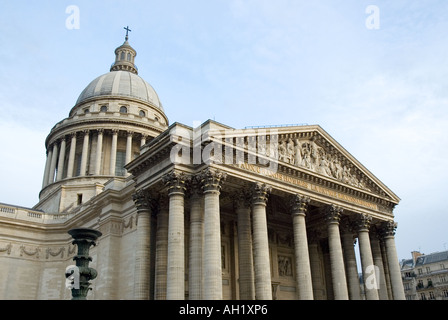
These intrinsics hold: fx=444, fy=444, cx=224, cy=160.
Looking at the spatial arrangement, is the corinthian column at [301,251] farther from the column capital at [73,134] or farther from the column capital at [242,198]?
the column capital at [73,134]

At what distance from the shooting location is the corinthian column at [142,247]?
90.8 feet

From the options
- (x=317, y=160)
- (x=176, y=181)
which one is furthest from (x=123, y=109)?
(x=176, y=181)

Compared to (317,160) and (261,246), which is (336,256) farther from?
(261,246)

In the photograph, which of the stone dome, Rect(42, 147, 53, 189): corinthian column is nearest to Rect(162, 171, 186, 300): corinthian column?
Rect(42, 147, 53, 189): corinthian column

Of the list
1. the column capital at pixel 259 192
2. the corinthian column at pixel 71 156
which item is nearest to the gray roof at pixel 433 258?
the column capital at pixel 259 192

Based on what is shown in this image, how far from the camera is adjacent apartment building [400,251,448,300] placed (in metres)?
72.9

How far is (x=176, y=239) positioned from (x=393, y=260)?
2122cm

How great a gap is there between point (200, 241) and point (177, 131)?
691 centimetres

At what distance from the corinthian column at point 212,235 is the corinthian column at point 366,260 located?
14651mm

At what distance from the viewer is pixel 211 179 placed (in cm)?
2647

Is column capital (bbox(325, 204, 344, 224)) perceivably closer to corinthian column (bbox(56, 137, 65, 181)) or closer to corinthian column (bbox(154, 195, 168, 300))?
corinthian column (bbox(154, 195, 168, 300))
